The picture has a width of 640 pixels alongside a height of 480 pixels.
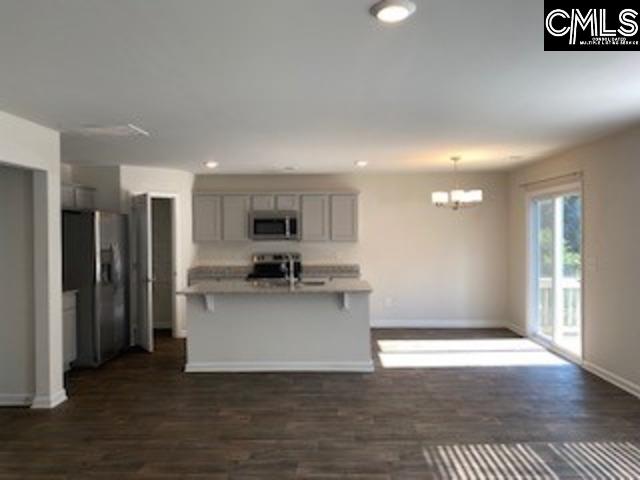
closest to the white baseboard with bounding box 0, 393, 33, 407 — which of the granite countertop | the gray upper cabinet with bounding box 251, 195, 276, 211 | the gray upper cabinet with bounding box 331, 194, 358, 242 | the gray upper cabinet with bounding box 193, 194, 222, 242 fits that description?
the granite countertop

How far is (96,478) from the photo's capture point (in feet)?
10.7

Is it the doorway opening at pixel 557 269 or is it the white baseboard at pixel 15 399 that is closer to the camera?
the white baseboard at pixel 15 399

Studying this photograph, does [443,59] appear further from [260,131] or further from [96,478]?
[96,478]

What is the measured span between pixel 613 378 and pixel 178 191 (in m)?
5.79

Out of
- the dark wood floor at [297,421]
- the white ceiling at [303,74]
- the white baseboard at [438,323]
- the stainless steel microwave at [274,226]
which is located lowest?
the dark wood floor at [297,421]

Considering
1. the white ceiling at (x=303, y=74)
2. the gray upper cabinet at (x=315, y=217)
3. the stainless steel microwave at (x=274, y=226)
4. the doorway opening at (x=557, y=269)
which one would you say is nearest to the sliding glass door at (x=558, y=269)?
the doorway opening at (x=557, y=269)

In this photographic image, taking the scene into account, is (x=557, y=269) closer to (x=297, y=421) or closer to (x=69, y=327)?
(x=297, y=421)

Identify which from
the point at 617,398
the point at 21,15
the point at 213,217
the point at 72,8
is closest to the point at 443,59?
the point at 72,8

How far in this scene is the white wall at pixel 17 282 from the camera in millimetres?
4605

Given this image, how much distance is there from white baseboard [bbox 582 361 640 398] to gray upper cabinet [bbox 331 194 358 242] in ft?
11.7

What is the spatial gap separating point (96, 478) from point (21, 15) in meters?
2.60

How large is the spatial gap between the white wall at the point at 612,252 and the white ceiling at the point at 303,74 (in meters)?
0.36

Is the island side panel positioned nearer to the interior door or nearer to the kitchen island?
the kitchen island

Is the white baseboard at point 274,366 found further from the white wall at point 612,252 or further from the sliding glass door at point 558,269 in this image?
the sliding glass door at point 558,269
